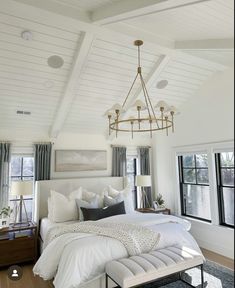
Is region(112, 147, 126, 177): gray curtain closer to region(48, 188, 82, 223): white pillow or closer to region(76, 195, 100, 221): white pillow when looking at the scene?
region(76, 195, 100, 221): white pillow

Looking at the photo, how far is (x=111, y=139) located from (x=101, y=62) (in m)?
2.07

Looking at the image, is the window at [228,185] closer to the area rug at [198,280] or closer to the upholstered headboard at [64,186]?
the area rug at [198,280]

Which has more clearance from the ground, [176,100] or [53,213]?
[176,100]

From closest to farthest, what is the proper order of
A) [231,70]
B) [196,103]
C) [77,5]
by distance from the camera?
[231,70] → [196,103] → [77,5]

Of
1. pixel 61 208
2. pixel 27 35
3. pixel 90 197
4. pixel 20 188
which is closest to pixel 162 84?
pixel 27 35

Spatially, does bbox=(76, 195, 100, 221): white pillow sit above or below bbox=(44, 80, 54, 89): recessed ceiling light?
below

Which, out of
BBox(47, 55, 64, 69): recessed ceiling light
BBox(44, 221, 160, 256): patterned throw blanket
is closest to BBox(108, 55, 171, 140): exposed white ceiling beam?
BBox(47, 55, 64, 69): recessed ceiling light

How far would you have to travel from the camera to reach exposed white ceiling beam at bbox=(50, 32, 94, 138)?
9.43 feet

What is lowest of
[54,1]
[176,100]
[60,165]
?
[60,165]

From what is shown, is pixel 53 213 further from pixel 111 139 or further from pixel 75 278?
pixel 111 139

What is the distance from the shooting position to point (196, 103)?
30.2 inches

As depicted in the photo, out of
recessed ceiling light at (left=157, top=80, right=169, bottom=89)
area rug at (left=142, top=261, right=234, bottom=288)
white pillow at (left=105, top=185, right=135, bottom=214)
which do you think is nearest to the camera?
area rug at (left=142, top=261, right=234, bottom=288)

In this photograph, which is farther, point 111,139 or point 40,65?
point 111,139

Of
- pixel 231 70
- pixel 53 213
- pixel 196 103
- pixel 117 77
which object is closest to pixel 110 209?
pixel 53 213
